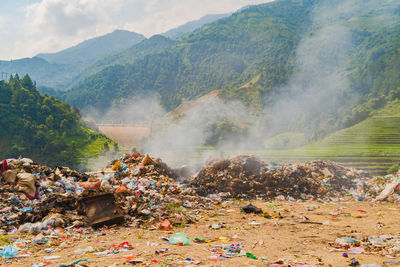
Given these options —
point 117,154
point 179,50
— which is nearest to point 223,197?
point 117,154

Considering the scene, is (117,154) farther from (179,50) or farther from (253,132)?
(179,50)

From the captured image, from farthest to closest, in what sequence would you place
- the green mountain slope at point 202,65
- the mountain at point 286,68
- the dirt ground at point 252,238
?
the green mountain slope at point 202,65 < the mountain at point 286,68 < the dirt ground at point 252,238

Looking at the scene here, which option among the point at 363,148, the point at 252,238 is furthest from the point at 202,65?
the point at 252,238

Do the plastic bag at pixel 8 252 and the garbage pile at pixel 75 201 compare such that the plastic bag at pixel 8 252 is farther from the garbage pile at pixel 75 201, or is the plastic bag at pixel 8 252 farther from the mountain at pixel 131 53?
the mountain at pixel 131 53

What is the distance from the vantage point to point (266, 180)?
9961mm

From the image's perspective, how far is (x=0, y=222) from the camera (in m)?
5.46

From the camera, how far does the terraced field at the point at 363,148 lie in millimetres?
23281

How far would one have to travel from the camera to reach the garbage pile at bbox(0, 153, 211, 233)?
565 centimetres

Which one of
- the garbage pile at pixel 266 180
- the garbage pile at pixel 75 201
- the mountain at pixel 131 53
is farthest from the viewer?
the mountain at pixel 131 53

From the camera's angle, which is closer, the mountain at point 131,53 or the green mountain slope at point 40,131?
the green mountain slope at point 40,131

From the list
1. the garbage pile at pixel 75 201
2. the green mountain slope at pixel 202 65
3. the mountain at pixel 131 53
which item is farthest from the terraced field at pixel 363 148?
the mountain at pixel 131 53

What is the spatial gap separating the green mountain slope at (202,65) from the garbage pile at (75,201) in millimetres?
76239

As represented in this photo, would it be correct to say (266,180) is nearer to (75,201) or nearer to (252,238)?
(252,238)

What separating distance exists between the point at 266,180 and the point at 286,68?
73625mm
